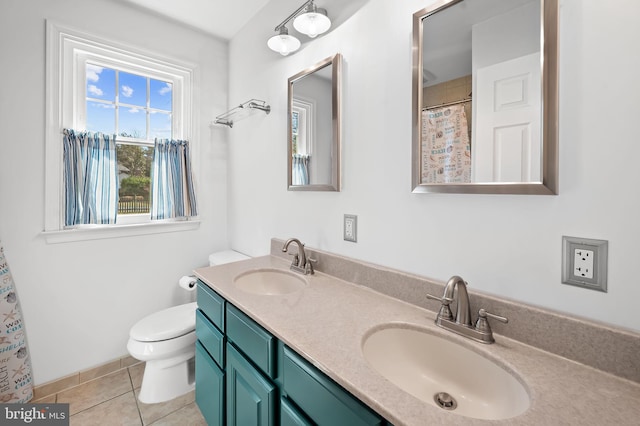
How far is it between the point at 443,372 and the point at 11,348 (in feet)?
7.60

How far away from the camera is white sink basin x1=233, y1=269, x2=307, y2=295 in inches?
60.1

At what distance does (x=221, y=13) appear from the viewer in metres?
2.09

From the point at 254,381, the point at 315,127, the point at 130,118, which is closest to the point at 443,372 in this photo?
the point at 254,381

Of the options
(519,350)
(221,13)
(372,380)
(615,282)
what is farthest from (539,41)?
(221,13)

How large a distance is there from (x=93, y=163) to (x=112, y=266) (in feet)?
2.41

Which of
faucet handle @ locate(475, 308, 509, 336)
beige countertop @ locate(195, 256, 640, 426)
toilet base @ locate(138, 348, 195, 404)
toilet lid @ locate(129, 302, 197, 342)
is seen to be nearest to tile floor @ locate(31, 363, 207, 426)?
toilet base @ locate(138, 348, 195, 404)

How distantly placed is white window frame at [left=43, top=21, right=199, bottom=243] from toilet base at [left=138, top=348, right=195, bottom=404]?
0.96 metres

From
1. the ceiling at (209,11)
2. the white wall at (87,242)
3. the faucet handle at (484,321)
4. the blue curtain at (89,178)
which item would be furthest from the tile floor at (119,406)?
the ceiling at (209,11)

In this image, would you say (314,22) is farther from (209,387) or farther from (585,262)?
(209,387)

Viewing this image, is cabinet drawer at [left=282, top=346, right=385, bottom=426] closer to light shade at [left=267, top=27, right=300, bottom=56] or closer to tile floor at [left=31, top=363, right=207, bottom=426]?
tile floor at [left=31, top=363, right=207, bottom=426]

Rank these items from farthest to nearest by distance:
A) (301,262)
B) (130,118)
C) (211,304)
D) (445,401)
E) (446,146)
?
(130,118)
(301,262)
(211,304)
(446,146)
(445,401)

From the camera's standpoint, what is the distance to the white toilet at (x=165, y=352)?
5.39 ft

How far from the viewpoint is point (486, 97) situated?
0.93 m

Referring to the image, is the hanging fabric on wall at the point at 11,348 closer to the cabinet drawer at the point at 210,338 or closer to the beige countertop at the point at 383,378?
the cabinet drawer at the point at 210,338
